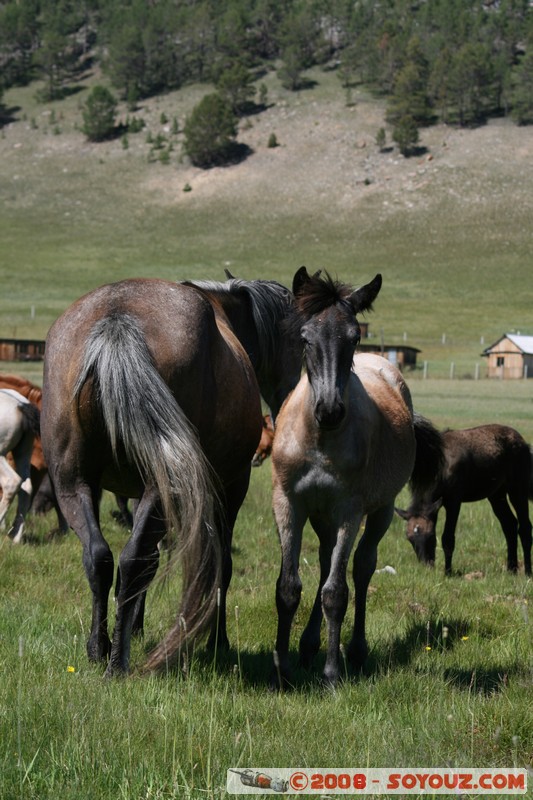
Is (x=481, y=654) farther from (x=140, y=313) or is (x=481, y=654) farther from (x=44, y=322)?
(x=44, y=322)

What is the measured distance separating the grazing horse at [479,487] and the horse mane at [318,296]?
204 inches

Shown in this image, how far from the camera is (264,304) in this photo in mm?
7723

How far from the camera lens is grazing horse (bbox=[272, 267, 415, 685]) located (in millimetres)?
5538

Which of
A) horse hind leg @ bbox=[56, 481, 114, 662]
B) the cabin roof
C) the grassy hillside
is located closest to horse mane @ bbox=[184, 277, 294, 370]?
horse hind leg @ bbox=[56, 481, 114, 662]

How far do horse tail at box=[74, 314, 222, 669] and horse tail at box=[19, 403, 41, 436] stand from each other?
19.8 ft

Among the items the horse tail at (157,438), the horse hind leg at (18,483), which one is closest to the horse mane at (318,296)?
the horse tail at (157,438)

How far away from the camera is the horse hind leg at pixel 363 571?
20.4 feet

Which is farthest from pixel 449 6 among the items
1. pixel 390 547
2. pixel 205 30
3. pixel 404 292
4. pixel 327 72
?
pixel 390 547

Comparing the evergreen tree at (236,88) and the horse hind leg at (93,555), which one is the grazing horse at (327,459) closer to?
the horse hind leg at (93,555)

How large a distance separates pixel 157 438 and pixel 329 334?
1.23m

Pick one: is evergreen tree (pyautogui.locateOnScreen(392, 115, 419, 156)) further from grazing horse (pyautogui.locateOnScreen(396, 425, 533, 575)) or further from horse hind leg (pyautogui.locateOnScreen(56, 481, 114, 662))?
horse hind leg (pyautogui.locateOnScreen(56, 481, 114, 662))

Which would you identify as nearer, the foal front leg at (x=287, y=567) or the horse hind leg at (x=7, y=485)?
the foal front leg at (x=287, y=567)

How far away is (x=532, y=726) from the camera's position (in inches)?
168

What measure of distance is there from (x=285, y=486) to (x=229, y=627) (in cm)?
147
